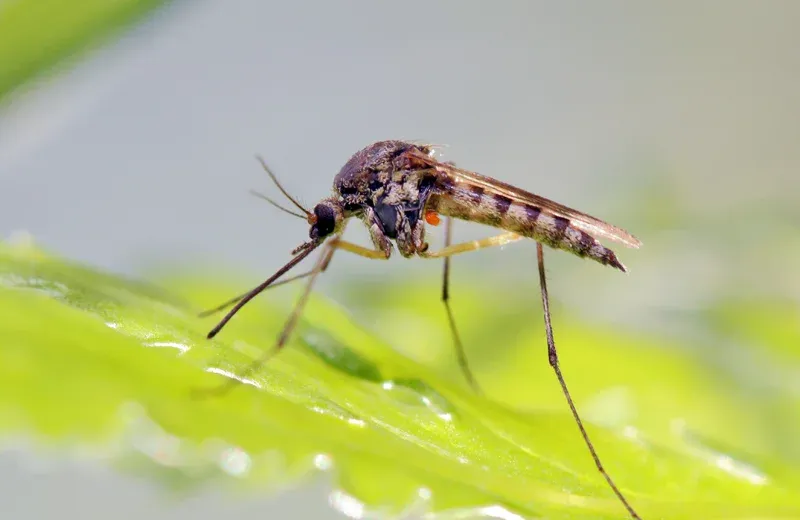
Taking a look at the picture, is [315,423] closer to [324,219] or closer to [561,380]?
[561,380]

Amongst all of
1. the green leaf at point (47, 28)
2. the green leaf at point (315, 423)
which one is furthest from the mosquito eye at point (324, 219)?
the green leaf at point (47, 28)

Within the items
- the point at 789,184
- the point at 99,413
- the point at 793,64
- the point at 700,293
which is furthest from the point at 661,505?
the point at 793,64

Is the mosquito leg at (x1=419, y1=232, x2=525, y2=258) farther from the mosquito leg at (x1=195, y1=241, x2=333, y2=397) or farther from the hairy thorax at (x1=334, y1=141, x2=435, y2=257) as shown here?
the mosquito leg at (x1=195, y1=241, x2=333, y2=397)

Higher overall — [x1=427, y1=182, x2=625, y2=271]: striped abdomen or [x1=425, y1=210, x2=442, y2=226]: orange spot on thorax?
[x1=427, y1=182, x2=625, y2=271]: striped abdomen

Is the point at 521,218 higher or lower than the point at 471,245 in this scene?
higher

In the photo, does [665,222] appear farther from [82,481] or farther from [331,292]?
[82,481]

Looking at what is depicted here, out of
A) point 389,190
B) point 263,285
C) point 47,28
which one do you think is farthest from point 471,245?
point 47,28

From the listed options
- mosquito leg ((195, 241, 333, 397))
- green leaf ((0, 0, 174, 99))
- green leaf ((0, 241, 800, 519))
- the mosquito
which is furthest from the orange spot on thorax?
green leaf ((0, 0, 174, 99))
